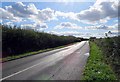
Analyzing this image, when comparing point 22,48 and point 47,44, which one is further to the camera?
point 47,44

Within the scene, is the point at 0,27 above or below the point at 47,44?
above

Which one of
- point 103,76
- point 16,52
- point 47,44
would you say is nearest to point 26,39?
point 16,52

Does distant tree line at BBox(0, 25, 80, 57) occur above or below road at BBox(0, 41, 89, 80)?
above

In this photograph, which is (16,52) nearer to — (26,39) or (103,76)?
(26,39)

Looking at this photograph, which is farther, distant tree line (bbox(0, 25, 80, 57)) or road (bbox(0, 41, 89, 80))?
distant tree line (bbox(0, 25, 80, 57))

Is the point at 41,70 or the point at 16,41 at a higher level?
the point at 16,41

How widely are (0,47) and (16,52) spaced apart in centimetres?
417

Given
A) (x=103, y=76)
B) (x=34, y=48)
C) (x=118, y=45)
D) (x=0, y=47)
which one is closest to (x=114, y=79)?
(x=103, y=76)

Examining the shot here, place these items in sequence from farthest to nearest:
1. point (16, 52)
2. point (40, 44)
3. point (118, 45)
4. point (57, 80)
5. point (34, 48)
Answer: point (40, 44), point (34, 48), point (16, 52), point (118, 45), point (57, 80)

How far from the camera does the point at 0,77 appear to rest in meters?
11.2

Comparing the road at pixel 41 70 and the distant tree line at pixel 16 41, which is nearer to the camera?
the road at pixel 41 70

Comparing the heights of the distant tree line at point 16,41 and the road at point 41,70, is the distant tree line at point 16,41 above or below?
above

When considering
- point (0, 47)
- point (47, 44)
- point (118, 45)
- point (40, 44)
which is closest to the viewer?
point (118, 45)

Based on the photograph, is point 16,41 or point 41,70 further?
point 16,41
